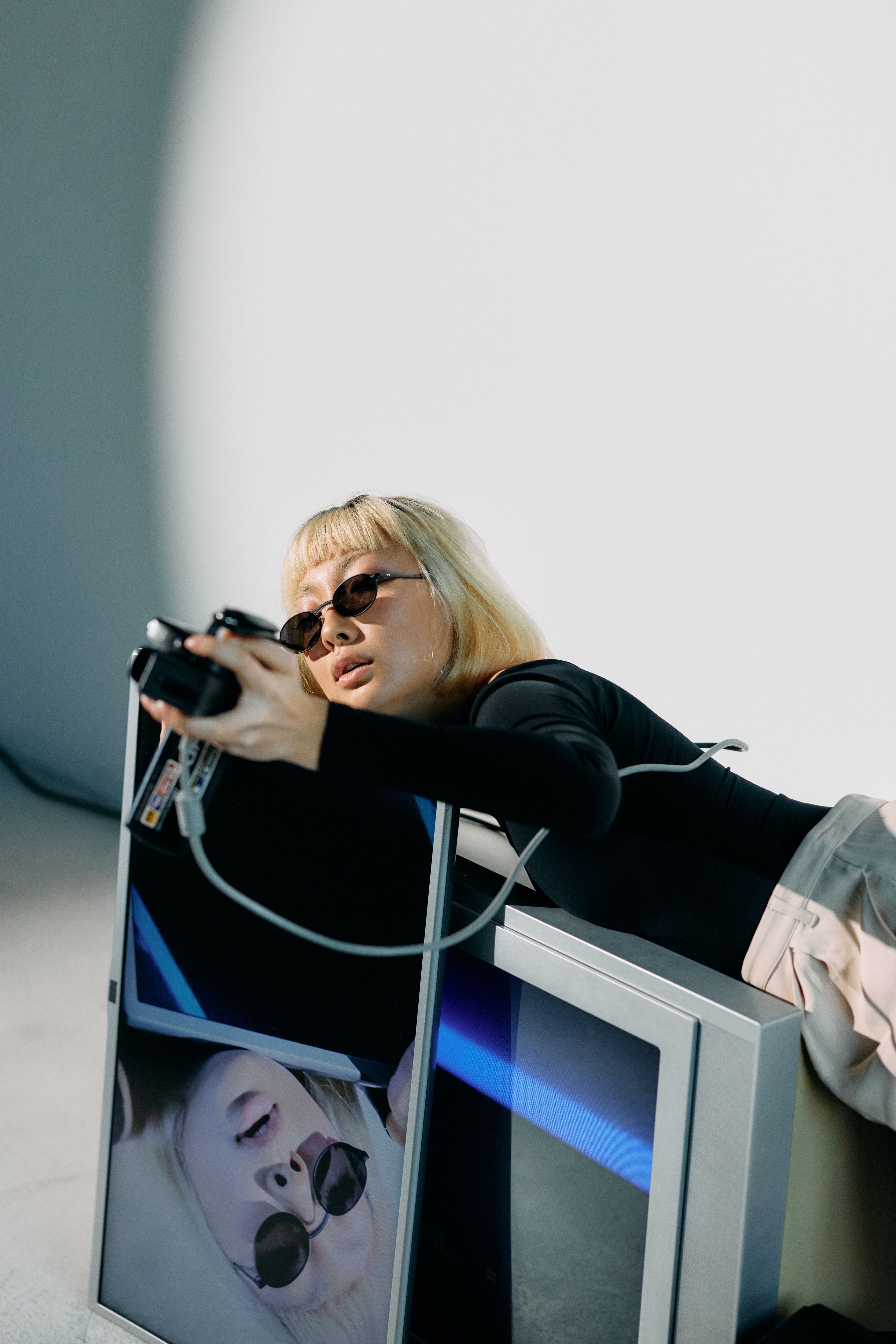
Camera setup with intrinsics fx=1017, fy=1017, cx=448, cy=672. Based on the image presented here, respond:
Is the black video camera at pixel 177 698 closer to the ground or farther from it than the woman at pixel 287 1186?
farther from it

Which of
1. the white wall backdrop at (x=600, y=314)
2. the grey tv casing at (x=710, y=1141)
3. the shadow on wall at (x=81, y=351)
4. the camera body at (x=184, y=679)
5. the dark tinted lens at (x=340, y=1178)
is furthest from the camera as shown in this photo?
the shadow on wall at (x=81, y=351)

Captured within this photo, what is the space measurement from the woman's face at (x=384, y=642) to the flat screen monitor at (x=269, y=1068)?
0.14 m

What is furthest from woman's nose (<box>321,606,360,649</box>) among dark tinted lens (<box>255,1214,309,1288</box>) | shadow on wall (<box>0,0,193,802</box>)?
shadow on wall (<box>0,0,193,802</box>)

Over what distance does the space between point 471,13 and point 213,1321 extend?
7.08 feet

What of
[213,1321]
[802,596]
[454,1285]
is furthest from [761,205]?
[213,1321]

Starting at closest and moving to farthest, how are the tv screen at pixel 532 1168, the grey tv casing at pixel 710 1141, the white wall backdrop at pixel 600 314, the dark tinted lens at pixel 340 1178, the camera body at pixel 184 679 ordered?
the camera body at pixel 184 679 → the grey tv casing at pixel 710 1141 → the tv screen at pixel 532 1168 → the dark tinted lens at pixel 340 1178 → the white wall backdrop at pixel 600 314

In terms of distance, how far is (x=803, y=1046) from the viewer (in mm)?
916

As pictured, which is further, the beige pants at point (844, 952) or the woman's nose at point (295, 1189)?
the woman's nose at point (295, 1189)

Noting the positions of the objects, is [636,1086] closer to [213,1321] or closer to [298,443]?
[213,1321]

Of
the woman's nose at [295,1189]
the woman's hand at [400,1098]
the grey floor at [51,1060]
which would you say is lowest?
the grey floor at [51,1060]

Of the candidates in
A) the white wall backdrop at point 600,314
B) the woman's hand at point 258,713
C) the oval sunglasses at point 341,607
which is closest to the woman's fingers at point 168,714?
→ the woman's hand at point 258,713

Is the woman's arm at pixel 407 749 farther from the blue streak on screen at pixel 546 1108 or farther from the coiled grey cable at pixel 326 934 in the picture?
the blue streak on screen at pixel 546 1108

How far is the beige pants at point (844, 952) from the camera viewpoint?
91cm

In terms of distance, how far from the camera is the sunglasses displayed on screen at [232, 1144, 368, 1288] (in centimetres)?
107
